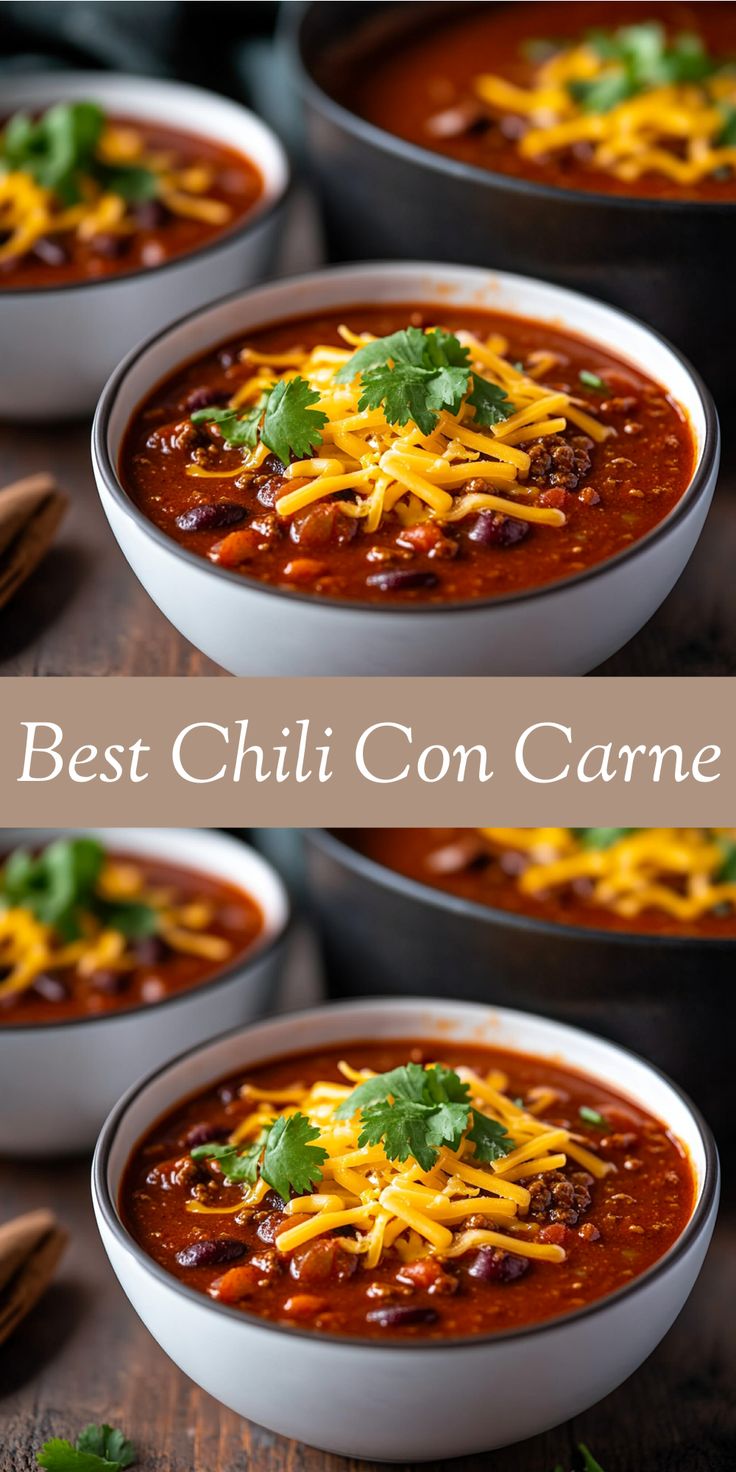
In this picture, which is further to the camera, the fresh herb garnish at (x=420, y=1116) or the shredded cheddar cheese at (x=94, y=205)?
the shredded cheddar cheese at (x=94, y=205)

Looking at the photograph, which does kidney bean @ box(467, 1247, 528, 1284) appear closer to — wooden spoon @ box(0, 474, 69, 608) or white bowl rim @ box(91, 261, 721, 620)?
white bowl rim @ box(91, 261, 721, 620)

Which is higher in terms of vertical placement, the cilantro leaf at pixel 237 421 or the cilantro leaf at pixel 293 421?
the cilantro leaf at pixel 293 421

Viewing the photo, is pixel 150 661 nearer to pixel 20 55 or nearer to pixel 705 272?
pixel 705 272

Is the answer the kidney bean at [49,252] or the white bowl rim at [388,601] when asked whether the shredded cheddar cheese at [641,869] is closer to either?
the white bowl rim at [388,601]

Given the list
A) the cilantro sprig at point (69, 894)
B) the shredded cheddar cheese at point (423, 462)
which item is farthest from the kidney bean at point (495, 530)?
the cilantro sprig at point (69, 894)

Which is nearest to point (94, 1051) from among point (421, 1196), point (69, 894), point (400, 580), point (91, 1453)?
point (69, 894)

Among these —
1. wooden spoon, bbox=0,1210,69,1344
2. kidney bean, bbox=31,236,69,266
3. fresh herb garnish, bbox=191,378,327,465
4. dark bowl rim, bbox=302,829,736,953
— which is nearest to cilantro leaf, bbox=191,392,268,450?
fresh herb garnish, bbox=191,378,327,465

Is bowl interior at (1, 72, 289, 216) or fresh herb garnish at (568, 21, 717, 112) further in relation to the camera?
bowl interior at (1, 72, 289, 216)
